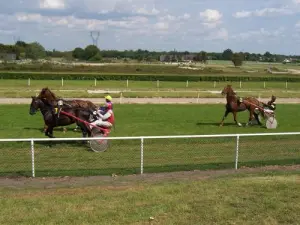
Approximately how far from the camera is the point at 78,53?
140 meters

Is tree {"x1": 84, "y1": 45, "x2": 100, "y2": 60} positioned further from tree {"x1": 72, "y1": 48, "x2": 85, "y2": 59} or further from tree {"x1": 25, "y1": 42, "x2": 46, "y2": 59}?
tree {"x1": 25, "y1": 42, "x2": 46, "y2": 59}

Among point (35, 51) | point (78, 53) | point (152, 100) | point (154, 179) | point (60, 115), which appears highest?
point (35, 51)

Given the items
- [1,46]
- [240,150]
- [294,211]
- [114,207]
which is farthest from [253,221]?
[1,46]

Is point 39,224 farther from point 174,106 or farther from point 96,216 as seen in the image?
point 174,106

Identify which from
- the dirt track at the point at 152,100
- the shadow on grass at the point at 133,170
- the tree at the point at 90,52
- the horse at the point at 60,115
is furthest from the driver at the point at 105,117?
the tree at the point at 90,52

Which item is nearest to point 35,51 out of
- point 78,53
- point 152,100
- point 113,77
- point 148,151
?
point 78,53

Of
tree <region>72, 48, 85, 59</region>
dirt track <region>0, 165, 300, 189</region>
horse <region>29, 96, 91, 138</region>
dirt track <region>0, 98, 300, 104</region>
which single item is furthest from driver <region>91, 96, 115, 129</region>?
tree <region>72, 48, 85, 59</region>

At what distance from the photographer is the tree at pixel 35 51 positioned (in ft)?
397

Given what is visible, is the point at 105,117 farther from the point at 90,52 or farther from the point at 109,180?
the point at 90,52

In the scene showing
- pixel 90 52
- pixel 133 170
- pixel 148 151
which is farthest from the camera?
pixel 90 52

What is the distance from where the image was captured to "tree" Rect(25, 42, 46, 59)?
4769 inches

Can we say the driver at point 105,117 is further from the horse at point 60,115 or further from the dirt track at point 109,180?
the dirt track at point 109,180

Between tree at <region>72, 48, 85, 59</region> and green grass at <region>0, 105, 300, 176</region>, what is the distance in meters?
120

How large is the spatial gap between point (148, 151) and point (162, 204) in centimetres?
593
